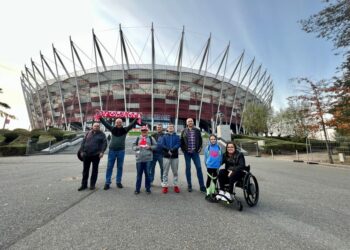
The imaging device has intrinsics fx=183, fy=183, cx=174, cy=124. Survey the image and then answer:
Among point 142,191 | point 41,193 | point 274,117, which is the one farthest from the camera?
point 274,117

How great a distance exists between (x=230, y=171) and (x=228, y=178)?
17cm

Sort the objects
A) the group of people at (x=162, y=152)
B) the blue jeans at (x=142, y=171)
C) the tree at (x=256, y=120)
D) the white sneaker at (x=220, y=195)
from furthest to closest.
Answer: the tree at (x=256, y=120)
the blue jeans at (x=142, y=171)
the group of people at (x=162, y=152)
the white sneaker at (x=220, y=195)

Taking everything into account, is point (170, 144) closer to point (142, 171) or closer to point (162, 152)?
point (162, 152)

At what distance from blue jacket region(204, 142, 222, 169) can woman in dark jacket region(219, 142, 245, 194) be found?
13 cm

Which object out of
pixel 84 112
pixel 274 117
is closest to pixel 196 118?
pixel 274 117

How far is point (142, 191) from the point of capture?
5102 millimetres

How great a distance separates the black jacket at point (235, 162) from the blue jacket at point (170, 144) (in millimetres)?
1366

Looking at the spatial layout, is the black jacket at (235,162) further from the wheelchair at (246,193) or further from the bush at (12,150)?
the bush at (12,150)

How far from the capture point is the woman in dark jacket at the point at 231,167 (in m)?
3.91

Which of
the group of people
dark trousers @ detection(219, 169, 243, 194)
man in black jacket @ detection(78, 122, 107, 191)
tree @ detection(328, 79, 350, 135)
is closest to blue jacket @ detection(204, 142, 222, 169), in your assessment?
the group of people

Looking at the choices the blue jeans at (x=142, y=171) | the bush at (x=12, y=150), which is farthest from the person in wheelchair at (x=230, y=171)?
the bush at (x=12, y=150)

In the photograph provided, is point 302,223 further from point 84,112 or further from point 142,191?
point 84,112

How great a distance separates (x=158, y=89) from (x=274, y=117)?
28.8 m

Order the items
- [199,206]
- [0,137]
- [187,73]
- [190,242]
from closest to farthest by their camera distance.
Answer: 1. [190,242]
2. [199,206]
3. [0,137]
4. [187,73]
